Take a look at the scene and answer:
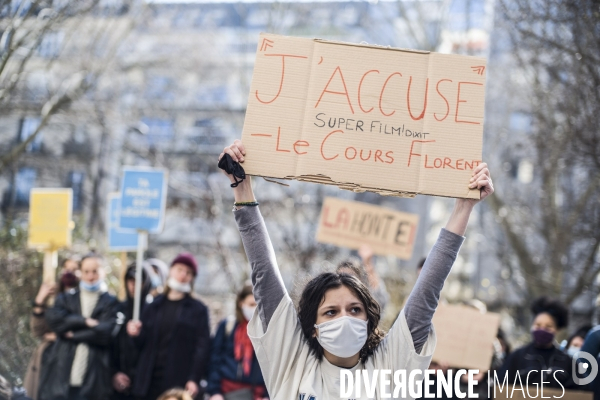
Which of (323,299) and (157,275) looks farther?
(157,275)

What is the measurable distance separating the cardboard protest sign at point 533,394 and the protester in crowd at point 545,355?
0.42 metres

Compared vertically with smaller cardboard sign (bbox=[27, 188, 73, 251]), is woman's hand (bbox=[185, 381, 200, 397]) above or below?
below

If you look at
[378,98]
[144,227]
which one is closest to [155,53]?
[144,227]

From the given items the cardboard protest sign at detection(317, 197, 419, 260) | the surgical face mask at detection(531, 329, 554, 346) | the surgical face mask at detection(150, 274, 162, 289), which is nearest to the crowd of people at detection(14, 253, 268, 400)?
the surgical face mask at detection(150, 274, 162, 289)

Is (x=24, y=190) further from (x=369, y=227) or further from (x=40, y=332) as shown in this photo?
(x=40, y=332)

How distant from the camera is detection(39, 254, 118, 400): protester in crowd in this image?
6906 millimetres

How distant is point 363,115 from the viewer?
378 centimetres

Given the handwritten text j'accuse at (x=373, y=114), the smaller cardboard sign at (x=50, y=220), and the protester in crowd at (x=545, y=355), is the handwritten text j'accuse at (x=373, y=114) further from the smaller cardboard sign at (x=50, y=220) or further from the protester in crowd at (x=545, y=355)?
the smaller cardboard sign at (x=50, y=220)

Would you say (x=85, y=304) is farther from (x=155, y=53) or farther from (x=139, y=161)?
(x=139, y=161)

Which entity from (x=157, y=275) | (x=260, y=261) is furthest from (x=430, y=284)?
(x=157, y=275)

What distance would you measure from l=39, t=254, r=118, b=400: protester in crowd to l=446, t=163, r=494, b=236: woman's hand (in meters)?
4.28

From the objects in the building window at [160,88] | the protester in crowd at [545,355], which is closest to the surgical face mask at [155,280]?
the protester in crowd at [545,355]

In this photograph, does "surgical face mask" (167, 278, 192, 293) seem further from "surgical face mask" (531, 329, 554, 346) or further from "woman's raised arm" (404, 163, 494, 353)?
"woman's raised arm" (404, 163, 494, 353)

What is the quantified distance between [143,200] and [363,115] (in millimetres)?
4812
